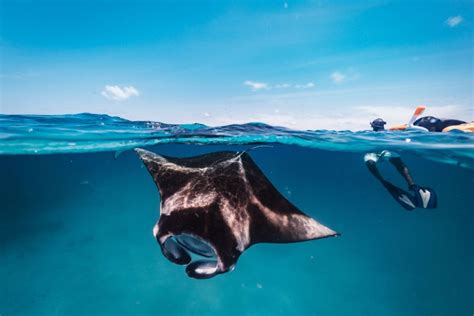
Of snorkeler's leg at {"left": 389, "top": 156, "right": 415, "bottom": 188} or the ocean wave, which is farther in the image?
the ocean wave

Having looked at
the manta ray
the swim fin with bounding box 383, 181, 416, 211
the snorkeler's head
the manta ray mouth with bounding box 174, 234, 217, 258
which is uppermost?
the snorkeler's head

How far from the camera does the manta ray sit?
288 centimetres

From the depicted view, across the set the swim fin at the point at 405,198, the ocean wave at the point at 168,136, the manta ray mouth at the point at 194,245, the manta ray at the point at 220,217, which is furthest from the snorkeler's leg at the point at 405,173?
the manta ray mouth at the point at 194,245

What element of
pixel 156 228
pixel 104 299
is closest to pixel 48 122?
pixel 104 299

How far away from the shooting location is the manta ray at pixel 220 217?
2885mm

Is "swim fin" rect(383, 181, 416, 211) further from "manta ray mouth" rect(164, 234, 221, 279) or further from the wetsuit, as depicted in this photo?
"manta ray mouth" rect(164, 234, 221, 279)

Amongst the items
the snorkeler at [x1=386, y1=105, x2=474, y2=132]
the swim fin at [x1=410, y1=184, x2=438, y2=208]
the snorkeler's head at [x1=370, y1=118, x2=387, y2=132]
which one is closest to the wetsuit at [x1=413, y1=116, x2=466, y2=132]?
the snorkeler at [x1=386, y1=105, x2=474, y2=132]

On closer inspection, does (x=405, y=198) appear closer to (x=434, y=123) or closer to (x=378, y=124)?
(x=378, y=124)

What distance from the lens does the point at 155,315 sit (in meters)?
11.7

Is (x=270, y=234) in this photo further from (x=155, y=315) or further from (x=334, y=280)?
(x=334, y=280)

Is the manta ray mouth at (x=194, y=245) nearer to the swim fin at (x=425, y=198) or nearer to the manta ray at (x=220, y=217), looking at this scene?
the manta ray at (x=220, y=217)

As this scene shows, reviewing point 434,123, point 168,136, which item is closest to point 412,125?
point 434,123

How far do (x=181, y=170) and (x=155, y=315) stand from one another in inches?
425

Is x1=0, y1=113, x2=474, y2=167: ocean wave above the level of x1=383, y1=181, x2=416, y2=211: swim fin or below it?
above
